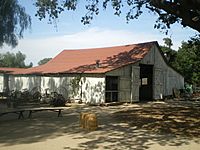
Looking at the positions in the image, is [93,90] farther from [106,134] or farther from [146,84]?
[106,134]

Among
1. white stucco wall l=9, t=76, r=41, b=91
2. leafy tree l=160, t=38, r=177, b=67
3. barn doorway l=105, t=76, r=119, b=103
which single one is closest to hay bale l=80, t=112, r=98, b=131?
barn doorway l=105, t=76, r=119, b=103

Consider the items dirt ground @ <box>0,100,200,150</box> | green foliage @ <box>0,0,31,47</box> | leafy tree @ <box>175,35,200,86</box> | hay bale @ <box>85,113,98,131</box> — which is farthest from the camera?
leafy tree @ <box>175,35,200,86</box>

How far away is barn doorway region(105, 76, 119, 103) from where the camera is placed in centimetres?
2853

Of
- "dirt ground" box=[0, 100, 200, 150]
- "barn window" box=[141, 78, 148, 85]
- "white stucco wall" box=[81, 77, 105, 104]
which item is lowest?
"dirt ground" box=[0, 100, 200, 150]

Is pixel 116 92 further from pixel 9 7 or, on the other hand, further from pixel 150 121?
pixel 150 121

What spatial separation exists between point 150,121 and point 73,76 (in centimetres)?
1381

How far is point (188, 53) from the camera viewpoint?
156ft

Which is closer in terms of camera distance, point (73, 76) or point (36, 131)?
point (36, 131)

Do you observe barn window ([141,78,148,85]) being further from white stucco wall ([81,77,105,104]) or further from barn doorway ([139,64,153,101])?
white stucco wall ([81,77,105,104])

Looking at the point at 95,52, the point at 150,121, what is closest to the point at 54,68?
the point at 95,52

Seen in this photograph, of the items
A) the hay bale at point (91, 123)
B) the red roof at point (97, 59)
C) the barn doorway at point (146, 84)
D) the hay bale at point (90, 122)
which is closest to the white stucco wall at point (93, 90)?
the red roof at point (97, 59)

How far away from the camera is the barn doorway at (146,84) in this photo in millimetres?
34031

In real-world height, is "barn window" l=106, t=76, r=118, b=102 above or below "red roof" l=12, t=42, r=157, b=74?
below

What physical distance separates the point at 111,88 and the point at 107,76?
119 cm
